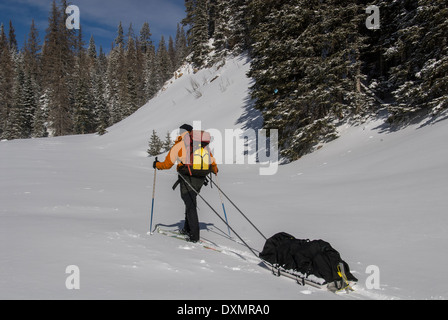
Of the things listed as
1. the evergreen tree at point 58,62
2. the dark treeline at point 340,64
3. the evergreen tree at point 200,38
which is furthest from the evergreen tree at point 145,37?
the dark treeline at point 340,64

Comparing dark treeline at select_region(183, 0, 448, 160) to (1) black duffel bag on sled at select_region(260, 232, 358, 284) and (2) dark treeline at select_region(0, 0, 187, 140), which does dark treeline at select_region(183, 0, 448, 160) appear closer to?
(1) black duffel bag on sled at select_region(260, 232, 358, 284)

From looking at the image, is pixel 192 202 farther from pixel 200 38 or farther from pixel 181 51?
pixel 181 51

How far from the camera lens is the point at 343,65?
1315 centimetres

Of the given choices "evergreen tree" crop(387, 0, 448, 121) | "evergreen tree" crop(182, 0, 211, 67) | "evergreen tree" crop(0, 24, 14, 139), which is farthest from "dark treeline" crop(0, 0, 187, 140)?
"evergreen tree" crop(387, 0, 448, 121)

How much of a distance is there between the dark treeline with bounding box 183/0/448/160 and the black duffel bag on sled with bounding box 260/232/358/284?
9.22m

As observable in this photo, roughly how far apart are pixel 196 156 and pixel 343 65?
10746 millimetres

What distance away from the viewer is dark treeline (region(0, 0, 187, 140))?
154 ft

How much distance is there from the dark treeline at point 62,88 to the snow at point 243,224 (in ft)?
90.4

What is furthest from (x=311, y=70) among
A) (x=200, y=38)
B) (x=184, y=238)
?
(x=200, y=38)

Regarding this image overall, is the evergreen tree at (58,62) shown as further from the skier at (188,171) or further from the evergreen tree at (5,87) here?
the skier at (188,171)

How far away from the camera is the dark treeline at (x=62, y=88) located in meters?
46.9

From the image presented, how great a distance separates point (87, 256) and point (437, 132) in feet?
34.4

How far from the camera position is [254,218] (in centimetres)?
680
